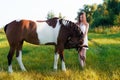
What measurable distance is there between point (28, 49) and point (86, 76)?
631 cm

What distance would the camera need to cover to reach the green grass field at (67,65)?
29.1ft

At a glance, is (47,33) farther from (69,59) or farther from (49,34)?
(69,59)

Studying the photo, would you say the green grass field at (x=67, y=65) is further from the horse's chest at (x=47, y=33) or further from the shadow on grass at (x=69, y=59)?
the horse's chest at (x=47, y=33)

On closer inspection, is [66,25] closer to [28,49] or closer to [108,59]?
[108,59]

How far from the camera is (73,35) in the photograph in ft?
33.8

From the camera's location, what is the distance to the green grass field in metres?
8.86

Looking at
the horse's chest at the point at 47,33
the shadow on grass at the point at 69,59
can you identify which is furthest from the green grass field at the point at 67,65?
the horse's chest at the point at 47,33

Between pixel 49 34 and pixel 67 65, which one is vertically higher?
pixel 49 34

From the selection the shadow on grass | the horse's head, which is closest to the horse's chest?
the horse's head

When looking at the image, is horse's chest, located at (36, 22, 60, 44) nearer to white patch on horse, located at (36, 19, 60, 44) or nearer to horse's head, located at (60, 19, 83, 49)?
white patch on horse, located at (36, 19, 60, 44)

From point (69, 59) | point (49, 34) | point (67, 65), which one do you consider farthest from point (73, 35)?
point (69, 59)

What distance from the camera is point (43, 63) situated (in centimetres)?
1162

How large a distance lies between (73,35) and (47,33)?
83cm

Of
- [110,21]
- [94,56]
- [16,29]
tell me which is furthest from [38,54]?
[110,21]
